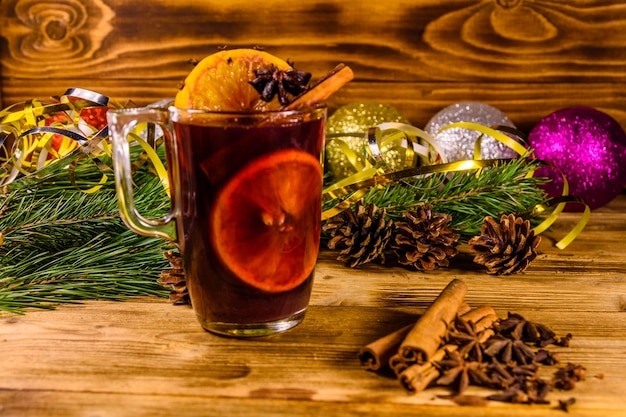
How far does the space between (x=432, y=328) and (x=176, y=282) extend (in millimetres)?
307

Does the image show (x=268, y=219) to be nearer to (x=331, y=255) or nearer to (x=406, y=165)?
(x=331, y=255)

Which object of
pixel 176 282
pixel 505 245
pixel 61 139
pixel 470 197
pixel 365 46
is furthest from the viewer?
pixel 365 46

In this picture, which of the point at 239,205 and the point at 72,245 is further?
the point at 72,245

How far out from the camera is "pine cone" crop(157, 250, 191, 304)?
0.77 meters

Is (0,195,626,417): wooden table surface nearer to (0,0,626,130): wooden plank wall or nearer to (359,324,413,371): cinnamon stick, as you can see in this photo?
(359,324,413,371): cinnamon stick

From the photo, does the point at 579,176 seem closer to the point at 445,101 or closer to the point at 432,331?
the point at 445,101

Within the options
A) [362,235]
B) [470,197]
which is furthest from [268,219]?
[470,197]

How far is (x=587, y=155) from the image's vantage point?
118cm

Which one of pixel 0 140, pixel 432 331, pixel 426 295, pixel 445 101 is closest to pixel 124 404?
pixel 432 331

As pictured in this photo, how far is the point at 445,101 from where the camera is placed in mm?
1418

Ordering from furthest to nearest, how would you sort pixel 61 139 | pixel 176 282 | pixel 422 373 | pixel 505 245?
pixel 61 139 < pixel 505 245 < pixel 176 282 < pixel 422 373

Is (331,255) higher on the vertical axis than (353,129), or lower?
lower

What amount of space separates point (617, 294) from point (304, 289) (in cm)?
39

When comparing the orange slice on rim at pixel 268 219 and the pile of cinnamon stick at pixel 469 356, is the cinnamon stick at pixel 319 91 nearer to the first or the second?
the orange slice on rim at pixel 268 219
